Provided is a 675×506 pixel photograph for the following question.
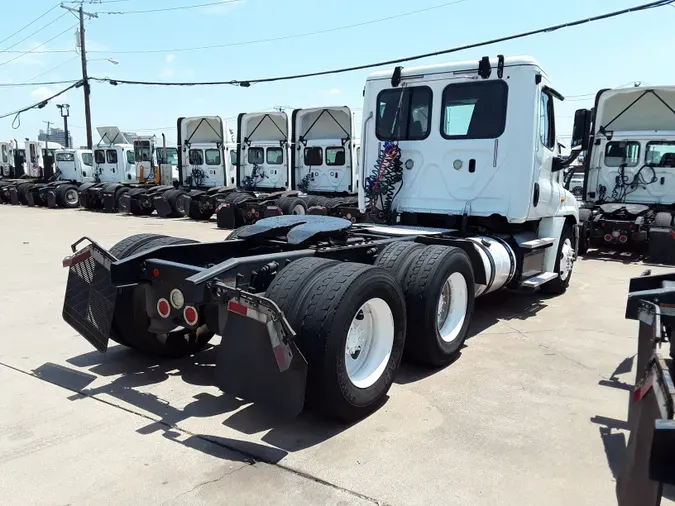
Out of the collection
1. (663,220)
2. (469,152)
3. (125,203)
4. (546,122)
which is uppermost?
(546,122)

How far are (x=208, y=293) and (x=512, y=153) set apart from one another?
158 inches

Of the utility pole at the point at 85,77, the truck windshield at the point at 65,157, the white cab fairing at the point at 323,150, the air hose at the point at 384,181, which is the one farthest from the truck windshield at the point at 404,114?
Answer: the utility pole at the point at 85,77

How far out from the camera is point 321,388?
3.48m

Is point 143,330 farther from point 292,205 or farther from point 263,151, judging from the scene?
point 263,151

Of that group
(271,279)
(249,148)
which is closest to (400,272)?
(271,279)

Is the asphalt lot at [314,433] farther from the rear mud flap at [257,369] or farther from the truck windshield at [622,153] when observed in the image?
the truck windshield at [622,153]

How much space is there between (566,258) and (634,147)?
22.9 feet

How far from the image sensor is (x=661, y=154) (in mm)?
12969

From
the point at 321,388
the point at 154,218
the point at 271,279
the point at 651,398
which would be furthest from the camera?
the point at 154,218

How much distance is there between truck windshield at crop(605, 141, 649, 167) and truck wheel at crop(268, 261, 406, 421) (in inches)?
452

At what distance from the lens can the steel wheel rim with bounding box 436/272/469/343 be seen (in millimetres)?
5097

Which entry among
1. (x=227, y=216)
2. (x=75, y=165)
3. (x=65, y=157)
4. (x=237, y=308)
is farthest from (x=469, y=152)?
(x=65, y=157)

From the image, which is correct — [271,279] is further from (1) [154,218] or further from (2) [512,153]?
(1) [154,218]

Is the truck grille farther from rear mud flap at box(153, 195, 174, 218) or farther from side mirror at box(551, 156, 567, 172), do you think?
rear mud flap at box(153, 195, 174, 218)
